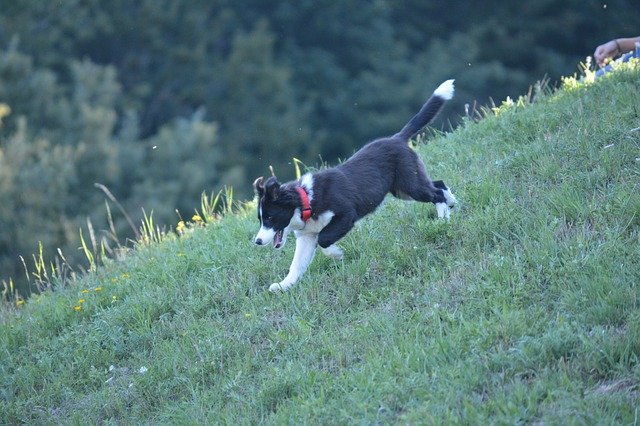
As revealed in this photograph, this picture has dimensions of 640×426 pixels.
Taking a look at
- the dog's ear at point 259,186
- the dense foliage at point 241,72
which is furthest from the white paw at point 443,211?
the dense foliage at point 241,72

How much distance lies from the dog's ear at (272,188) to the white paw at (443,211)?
1.43 metres

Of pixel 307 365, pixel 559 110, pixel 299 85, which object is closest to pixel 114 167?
pixel 299 85

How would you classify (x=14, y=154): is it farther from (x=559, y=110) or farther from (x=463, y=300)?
(x=463, y=300)

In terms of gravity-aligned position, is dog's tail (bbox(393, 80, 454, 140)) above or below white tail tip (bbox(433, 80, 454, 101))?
below

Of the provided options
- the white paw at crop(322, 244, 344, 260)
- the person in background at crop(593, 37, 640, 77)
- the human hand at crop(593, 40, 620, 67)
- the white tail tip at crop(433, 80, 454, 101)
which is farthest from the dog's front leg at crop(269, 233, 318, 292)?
Result: the human hand at crop(593, 40, 620, 67)

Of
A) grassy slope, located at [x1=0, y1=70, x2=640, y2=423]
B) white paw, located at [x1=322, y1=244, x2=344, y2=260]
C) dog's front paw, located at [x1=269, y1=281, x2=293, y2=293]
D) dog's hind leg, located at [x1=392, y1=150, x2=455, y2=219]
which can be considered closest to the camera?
grassy slope, located at [x1=0, y1=70, x2=640, y2=423]

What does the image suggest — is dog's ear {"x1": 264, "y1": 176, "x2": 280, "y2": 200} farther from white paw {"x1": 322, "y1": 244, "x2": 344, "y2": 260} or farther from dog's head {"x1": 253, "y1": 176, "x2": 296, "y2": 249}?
white paw {"x1": 322, "y1": 244, "x2": 344, "y2": 260}

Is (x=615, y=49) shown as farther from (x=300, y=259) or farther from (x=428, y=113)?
(x=300, y=259)

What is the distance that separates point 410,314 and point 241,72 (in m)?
26.5

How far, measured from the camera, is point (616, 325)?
608cm

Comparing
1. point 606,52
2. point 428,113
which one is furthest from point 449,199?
point 606,52

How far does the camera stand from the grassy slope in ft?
19.4

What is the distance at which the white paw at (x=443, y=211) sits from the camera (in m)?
8.38

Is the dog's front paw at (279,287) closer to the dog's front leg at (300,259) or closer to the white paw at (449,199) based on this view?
the dog's front leg at (300,259)
